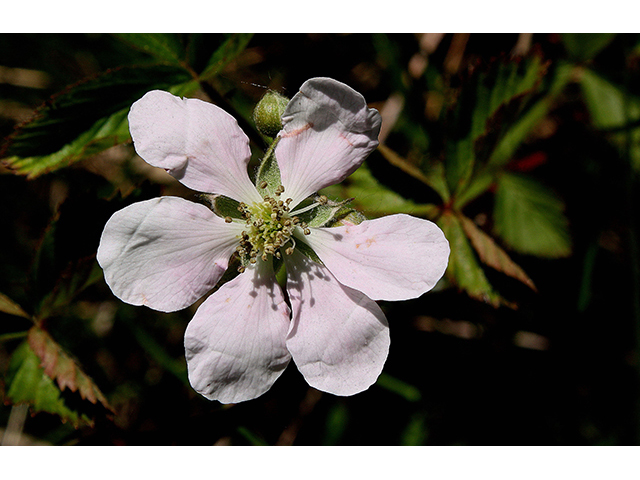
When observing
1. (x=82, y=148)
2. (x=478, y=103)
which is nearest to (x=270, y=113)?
(x=82, y=148)

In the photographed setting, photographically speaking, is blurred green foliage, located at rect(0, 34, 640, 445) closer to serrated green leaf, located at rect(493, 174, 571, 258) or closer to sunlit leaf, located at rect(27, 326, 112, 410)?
serrated green leaf, located at rect(493, 174, 571, 258)

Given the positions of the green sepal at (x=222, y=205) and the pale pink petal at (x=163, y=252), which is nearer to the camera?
the pale pink petal at (x=163, y=252)

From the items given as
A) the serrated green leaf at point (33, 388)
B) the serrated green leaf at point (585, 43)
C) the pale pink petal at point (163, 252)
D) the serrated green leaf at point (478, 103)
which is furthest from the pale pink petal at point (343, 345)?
the serrated green leaf at point (585, 43)

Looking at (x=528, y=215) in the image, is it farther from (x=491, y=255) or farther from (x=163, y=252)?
(x=163, y=252)

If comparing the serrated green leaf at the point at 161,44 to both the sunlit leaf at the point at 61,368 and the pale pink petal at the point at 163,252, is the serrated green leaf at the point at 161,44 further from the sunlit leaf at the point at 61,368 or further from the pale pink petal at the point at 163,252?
the sunlit leaf at the point at 61,368

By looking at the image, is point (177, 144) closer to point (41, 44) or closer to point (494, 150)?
point (494, 150)

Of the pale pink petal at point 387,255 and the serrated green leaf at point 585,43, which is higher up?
the serrated green leaf at point 585,43
